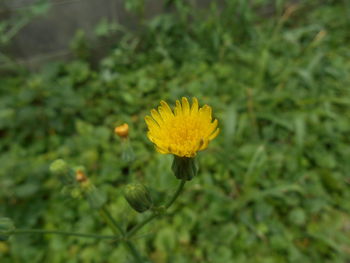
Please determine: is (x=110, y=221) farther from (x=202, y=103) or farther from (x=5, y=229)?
(x=202, y=103)

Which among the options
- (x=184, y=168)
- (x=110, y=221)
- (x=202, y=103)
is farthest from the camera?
(x=202, y=103)

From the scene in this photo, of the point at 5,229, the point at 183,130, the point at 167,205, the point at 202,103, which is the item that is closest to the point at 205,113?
the point at 183,130

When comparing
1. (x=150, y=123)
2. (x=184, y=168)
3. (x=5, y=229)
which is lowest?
(x=5, y=229)

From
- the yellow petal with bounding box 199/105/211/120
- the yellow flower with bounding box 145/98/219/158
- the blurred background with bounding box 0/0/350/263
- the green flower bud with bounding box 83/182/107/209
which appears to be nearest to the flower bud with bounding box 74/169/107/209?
the green flower bud with bounding box 83/182/107/209

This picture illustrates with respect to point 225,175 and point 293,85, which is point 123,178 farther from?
point 293,85

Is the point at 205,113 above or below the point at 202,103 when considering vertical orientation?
above

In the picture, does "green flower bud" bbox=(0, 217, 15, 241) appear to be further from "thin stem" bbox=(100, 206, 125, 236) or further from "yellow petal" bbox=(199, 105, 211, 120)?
"yellow petal" bbox=(199, 105, 211, 120)

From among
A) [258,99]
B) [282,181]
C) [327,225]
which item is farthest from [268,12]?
[327,225]
